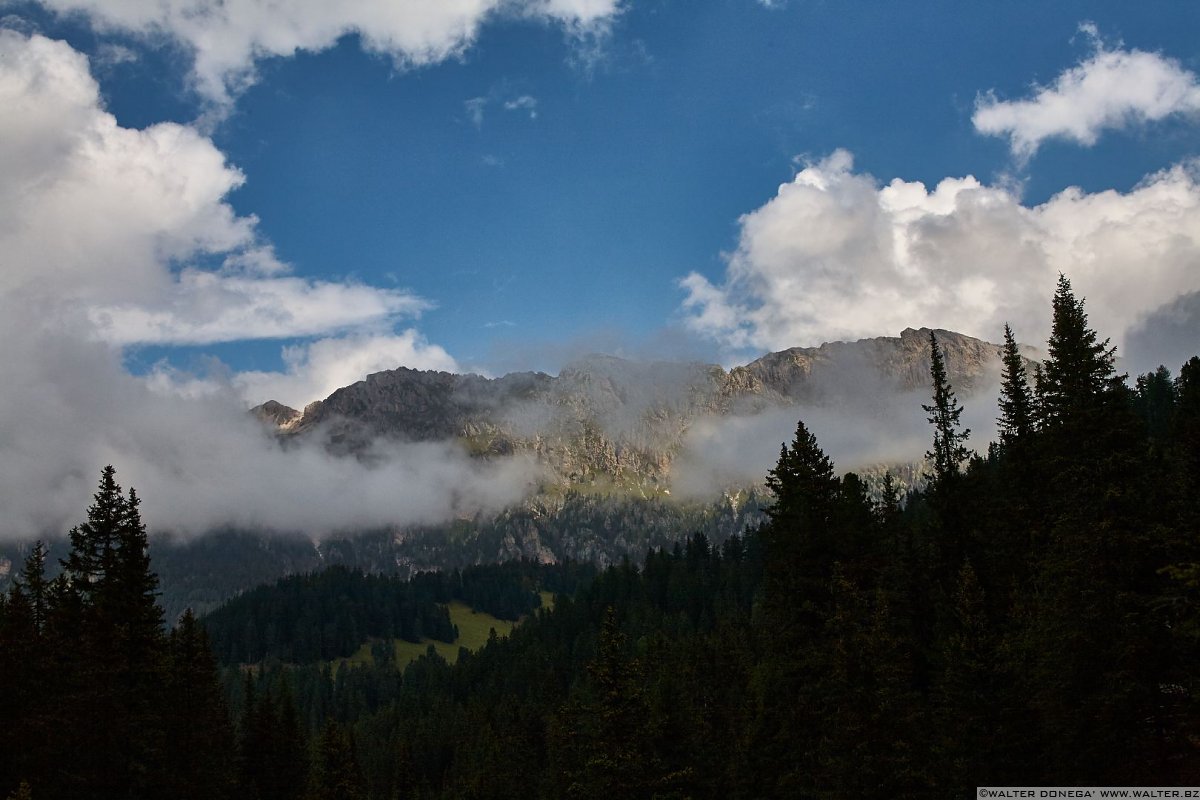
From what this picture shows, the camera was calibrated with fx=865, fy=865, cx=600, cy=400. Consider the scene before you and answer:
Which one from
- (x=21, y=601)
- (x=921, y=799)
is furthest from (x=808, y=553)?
(x=21, y=601)

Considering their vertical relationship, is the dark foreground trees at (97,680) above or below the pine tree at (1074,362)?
below

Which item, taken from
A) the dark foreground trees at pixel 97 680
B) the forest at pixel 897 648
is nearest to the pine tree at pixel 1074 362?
the forest at pixel 897 648

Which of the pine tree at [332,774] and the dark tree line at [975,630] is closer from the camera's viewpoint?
the dark tree line at [975,630]

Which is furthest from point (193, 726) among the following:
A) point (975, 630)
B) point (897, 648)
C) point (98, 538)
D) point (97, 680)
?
point (975, 630)

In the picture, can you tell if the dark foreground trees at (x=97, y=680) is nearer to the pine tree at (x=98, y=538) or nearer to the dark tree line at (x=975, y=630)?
the pine tree at (x=98, y=538)

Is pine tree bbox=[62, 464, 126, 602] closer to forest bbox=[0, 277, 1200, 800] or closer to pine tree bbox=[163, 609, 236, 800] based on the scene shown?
forest bbox=[0, 277, 1200, 800]

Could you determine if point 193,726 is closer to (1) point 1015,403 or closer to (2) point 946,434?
(2) point 946,434

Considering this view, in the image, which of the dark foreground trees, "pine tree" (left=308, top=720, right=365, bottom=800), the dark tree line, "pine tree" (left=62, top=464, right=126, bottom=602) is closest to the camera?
the dark tree line

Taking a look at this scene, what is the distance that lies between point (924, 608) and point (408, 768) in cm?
7601

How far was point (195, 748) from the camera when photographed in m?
43.2

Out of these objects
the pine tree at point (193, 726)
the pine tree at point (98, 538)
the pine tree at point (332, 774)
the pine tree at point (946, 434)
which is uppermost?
the pine tree at point (946, 434)

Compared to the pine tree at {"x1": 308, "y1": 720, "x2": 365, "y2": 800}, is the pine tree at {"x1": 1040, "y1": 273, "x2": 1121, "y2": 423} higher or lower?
the pine tree at {"x1": 1040, "y1": 273, "x2": 1121, "y2": 423}

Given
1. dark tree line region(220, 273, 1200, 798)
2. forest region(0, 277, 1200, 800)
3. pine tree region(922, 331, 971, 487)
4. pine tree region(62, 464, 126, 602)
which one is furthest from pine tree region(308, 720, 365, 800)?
pine tree region(922, 331, 971, 487)

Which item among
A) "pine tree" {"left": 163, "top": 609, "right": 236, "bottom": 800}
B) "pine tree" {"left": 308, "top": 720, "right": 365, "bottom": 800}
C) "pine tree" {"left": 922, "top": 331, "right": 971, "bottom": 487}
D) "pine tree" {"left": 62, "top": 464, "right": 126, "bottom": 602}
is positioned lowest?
"pine tree" {"left": 308, "top": 720, "right": 365, "bottom": 800}
